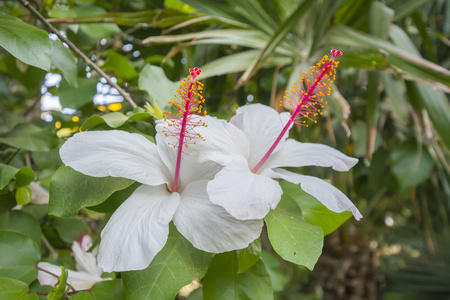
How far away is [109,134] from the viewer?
1.17 feet

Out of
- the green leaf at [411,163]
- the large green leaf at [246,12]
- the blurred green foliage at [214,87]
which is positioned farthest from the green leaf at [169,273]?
the green leaf at [411,163]

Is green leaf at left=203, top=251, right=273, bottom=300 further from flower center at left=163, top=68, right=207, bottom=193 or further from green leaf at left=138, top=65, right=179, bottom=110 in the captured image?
green leaf at left=138, top=65, right=179, bottom=110

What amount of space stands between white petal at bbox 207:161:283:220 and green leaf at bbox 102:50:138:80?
1.50ft

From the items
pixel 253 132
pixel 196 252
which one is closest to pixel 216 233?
pixel 196 252

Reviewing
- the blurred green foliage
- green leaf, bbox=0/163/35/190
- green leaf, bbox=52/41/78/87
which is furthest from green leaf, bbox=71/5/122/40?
green leaf, bbox=0/163/35/190

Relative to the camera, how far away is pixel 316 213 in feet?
1.34

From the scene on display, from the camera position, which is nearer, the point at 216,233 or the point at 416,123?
the point at 216,233

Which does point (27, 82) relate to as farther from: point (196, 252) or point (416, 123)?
point (416, 123)

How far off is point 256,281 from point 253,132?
157mm

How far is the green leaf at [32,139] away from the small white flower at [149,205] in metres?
0.24

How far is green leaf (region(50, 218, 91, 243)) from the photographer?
551 mm

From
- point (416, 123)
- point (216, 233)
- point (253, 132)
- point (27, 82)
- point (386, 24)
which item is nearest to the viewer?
point (216, 233)

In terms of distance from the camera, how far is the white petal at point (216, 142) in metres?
0.36

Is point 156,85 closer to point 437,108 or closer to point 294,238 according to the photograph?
point 294,238
